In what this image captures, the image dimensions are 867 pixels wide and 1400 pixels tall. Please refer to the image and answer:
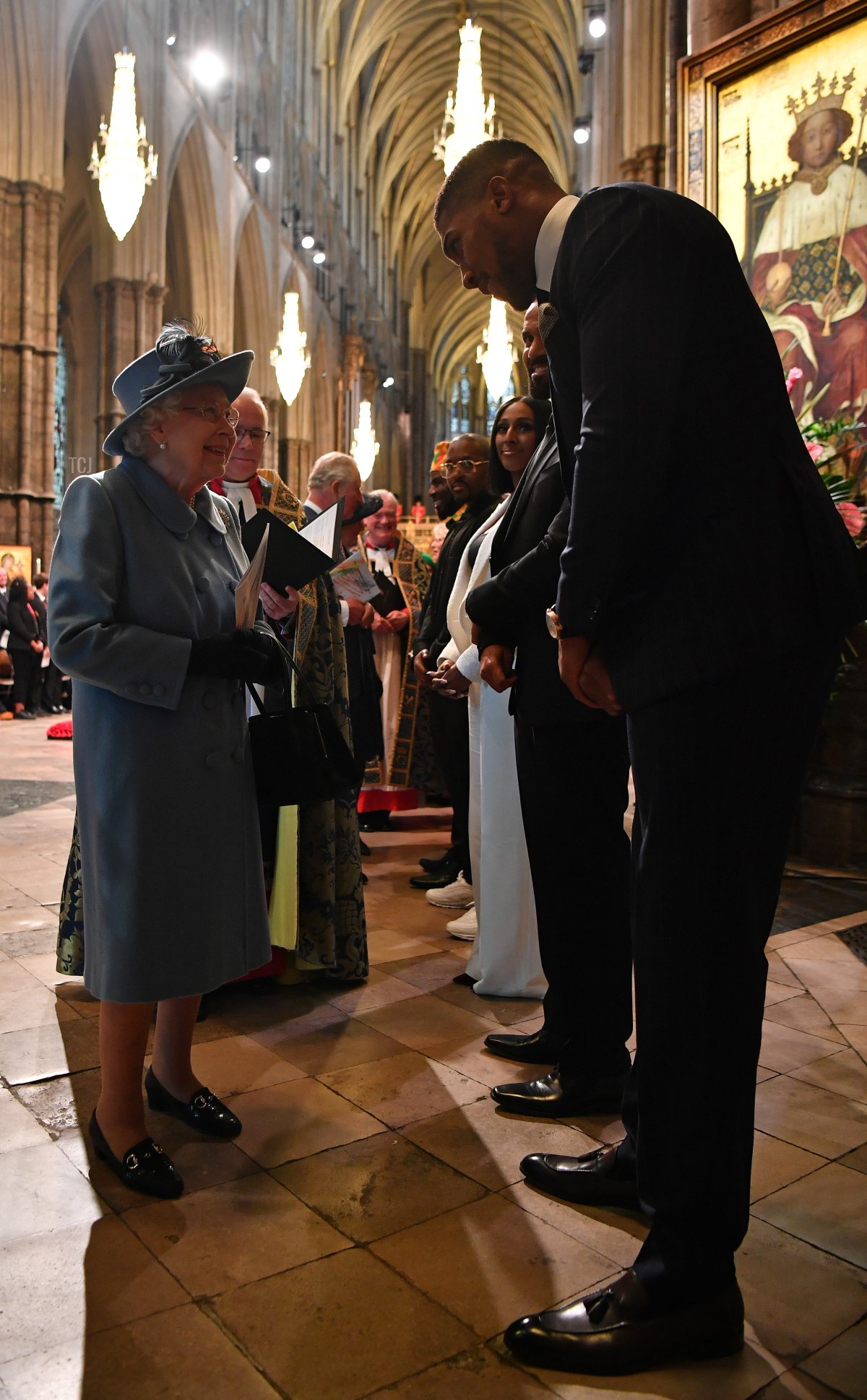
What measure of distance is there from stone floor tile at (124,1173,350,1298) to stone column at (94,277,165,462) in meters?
15.8

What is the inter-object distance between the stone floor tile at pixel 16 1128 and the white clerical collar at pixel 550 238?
1838 millimetres

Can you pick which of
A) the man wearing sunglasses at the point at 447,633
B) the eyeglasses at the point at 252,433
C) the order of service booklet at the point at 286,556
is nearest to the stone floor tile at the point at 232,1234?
the order of service booklet at the point at 286,556

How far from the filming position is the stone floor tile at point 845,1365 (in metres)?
1.37

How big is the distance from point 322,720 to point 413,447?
4223cm

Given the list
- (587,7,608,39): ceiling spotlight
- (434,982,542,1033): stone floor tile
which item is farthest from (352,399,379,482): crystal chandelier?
(434,982,542,1033): stone floor tile

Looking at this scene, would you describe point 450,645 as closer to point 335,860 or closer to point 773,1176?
point 335,860

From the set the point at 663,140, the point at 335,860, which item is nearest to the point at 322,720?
the point at 335,860

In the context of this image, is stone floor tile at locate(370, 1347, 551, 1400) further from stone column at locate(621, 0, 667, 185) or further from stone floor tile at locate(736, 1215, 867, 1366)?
stone column at locate(621, 0, 667, 185)

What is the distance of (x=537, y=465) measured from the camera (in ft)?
7.98

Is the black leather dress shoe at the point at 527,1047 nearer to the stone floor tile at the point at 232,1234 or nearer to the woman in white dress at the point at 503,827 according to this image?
the woman in white dress at the point at 503,827

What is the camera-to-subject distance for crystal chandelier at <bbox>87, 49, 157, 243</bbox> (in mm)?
10820

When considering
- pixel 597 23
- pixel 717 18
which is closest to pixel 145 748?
pixel 717 18

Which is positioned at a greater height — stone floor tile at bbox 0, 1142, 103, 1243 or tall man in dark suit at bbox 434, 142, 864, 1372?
tall man in dark suit at bbox 434, 142, 864, 1372

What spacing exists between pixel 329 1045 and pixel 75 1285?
1046 millimetres
